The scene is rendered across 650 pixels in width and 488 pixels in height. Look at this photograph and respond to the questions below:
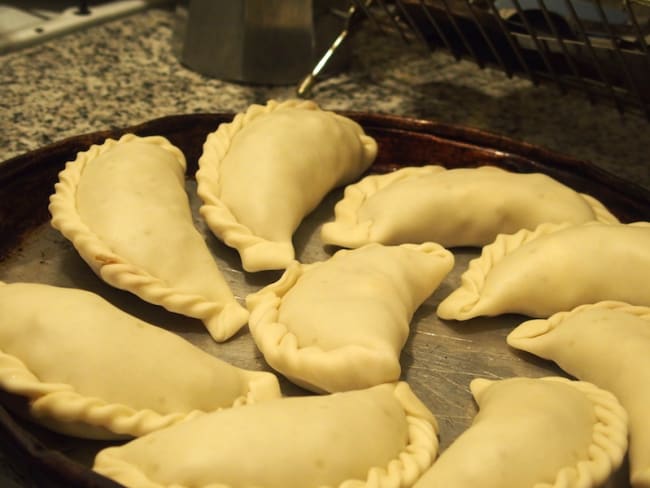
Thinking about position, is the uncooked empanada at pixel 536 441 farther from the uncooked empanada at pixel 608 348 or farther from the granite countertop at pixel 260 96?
the granite countertop at pixel 260 96

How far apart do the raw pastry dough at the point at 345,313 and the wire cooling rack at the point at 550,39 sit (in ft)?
1.31

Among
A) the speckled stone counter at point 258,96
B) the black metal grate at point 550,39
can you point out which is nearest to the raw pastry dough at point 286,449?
the black metal grate at point 550,39

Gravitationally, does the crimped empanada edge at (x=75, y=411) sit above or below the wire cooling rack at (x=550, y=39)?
above

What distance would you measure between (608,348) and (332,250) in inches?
15.9

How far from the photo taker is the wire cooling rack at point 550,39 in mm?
1155

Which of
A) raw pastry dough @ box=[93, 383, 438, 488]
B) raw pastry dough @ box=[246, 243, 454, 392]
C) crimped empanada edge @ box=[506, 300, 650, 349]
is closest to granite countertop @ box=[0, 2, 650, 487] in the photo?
crimped empanada edge @ box=[506, 300, 650, 349]

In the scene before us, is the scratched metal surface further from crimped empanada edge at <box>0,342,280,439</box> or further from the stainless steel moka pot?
the stainless steel moka pot

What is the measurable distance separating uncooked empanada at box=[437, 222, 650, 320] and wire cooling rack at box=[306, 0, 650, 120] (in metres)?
0.27

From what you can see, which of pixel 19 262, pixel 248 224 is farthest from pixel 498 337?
pixel 19 262

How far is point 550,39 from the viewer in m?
1.19

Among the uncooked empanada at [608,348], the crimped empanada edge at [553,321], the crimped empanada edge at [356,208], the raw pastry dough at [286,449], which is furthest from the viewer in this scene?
the crimped empanada edge at [356,208]

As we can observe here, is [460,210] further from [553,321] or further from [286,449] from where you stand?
[286,449]

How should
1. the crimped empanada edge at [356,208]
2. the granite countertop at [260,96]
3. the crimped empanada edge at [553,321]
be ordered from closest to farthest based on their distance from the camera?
the crimped empanada edge at [553,321], the crimped empanada edge at [356,208], the granite countertop at [260,96]

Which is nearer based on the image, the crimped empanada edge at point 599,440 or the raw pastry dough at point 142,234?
the crimped empanada edge at point 599,440
